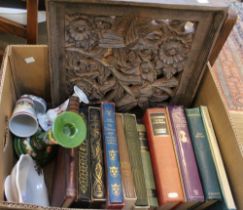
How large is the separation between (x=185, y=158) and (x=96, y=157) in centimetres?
23

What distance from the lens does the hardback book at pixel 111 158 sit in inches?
31.0

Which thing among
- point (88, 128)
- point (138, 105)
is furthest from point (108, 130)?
point (138, 105)

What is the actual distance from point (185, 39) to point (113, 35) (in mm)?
182

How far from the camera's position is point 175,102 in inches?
40.5

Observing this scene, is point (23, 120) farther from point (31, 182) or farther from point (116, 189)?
point (116, 189)

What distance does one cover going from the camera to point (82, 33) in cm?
81

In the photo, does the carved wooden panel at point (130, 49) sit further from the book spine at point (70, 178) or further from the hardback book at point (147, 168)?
the book spine at point (70, 178)

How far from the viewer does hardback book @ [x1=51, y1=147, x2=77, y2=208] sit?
2.54 feet

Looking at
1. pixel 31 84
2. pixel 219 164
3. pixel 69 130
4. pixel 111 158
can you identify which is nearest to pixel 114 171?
pixel 111 158

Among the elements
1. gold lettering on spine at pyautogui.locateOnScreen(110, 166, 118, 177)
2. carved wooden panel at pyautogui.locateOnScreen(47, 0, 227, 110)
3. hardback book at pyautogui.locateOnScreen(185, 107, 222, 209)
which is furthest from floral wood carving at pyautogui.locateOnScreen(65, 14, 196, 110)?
gold lettering on spine at pyautogui.locateOnScreen(110, 166, 118, 177)

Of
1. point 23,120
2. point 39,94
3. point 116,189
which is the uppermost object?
point 39,94

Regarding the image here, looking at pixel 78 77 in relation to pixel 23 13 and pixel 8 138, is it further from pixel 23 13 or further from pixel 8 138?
pixel 23 13

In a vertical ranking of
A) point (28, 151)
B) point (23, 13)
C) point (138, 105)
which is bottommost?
point (28, 151)

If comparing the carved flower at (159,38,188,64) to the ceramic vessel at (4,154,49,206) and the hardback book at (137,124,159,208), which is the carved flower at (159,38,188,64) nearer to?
the hardback book at (137,124,159,208)
